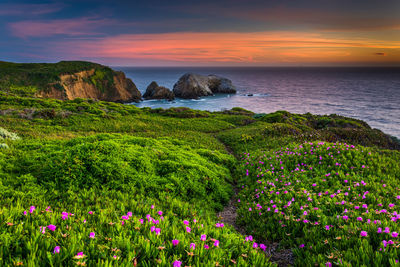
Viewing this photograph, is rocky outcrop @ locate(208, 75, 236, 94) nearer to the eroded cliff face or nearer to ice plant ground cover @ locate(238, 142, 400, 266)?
the eroded cliff face

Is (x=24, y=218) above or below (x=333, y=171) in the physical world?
above

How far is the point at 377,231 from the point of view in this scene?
3.97 m

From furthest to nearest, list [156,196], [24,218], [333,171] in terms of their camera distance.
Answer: [333,171] < [156,196] < [24,218]

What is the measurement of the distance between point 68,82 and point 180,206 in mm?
74854

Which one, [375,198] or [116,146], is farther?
[116,146]

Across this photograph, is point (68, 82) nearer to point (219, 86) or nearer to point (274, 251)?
point (219, 86)

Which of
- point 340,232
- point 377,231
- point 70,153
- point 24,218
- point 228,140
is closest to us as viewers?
point 24,218

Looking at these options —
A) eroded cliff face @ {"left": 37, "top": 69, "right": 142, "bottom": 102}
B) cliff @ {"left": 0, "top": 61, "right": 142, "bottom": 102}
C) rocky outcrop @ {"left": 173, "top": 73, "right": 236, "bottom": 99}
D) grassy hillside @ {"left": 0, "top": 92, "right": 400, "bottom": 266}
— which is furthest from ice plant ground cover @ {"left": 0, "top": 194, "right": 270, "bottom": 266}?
rocky outcrop @ {"left": 173, "top": 73, "right": 236, "bottom": 99}

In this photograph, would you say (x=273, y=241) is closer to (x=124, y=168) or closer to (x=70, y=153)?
(x=124, y=168)

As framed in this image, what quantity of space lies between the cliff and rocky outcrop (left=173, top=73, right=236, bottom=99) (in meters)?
17.7

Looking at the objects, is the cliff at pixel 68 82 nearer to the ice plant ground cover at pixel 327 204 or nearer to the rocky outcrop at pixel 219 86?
the rocky outcrop at pixel 219 86

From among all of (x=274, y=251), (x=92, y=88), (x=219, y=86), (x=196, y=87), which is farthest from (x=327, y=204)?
(x=219, y=86)

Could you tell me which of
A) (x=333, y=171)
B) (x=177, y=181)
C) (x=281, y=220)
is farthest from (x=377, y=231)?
(x=177, y=181)

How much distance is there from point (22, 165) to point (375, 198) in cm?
1029
